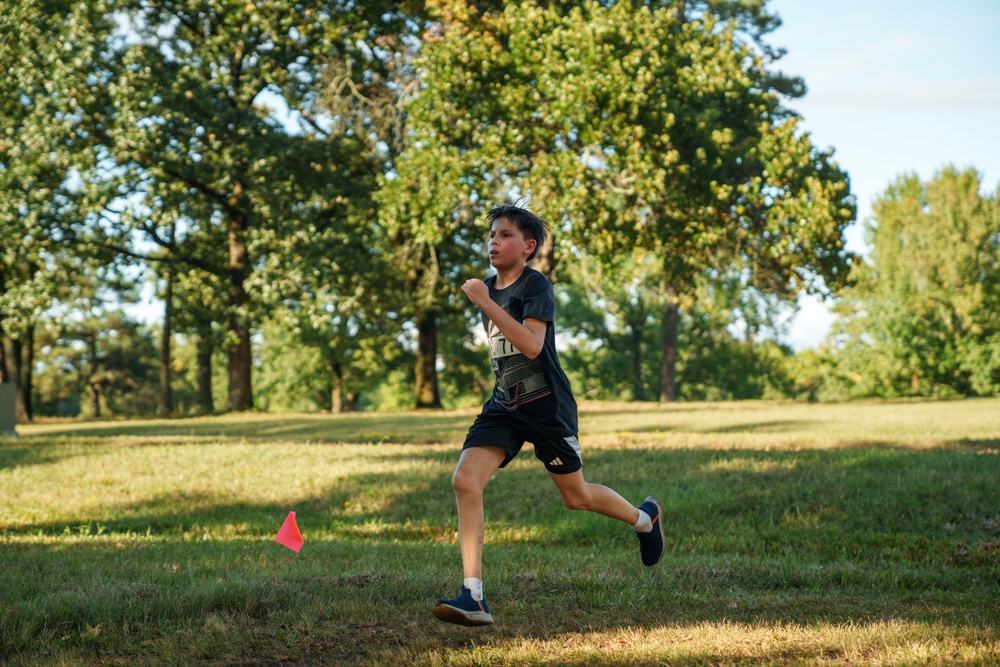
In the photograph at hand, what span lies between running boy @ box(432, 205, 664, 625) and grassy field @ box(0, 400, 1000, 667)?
64 centimetres

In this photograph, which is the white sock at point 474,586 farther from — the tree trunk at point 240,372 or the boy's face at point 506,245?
the tree trunk at point 240,372

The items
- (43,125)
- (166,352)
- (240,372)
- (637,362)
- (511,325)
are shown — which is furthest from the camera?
(637,362)

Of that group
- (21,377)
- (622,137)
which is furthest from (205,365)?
(622,137)

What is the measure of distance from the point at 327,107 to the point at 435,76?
24.3ft

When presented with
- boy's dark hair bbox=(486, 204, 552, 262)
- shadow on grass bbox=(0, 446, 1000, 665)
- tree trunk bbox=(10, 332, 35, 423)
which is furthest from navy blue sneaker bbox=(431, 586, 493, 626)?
tree trunk bbox=(10, 332, 35, 423)

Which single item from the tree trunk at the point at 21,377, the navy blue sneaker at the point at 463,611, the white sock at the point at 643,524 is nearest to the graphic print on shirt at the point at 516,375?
the navy blue sneaker at the point at 463,611

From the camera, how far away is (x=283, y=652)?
4340 mm

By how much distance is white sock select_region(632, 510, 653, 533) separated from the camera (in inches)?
223

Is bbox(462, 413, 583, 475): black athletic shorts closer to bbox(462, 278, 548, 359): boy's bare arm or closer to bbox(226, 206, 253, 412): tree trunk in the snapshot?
bbox(462, 278, 548, 359): boy's bare arm

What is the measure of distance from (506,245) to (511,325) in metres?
0.56

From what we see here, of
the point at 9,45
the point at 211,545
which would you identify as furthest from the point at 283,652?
the point at 9,45

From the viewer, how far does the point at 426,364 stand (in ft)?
101

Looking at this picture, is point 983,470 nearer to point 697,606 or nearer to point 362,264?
point 697,606

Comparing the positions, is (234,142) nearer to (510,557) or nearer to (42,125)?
(42,125)
